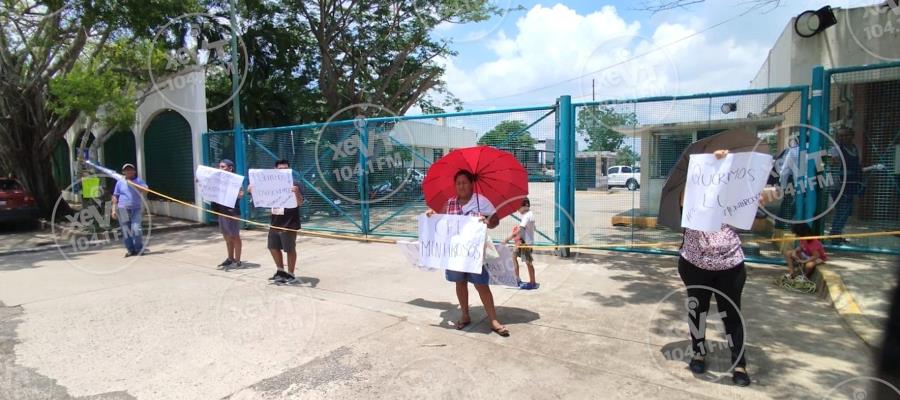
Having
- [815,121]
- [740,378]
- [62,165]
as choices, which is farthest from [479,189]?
[62,165]

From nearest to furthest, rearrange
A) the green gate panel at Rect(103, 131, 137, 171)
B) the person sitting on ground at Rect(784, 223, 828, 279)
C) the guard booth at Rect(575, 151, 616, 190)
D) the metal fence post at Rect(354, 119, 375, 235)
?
the person sitting on ground at Rect(784, 223, 828, 279) → the guard booth at Rect(575, 151, 616, 190) → the metal fence post at Rect(354, 119, 375, 235) → the green gate panel at Rect(103, 131, 137, 171)

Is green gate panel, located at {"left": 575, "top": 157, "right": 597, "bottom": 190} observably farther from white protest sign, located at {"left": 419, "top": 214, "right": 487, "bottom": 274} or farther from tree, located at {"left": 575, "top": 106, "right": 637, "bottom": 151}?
white protest sign, located at {"left": 419, "top": 214, "right": 487, "bottom": 274}

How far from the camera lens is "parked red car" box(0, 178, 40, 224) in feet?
39.0

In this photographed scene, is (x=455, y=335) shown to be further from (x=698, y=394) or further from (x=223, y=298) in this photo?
(x=223, y=298)

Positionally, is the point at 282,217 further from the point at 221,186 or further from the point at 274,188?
the point at 221,186

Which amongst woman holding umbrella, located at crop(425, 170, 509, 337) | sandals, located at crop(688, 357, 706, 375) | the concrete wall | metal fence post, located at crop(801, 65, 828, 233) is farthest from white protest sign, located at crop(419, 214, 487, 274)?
the concrete wall

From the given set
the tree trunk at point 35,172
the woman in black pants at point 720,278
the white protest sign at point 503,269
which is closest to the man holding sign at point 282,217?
the white protest sign at point 503,269

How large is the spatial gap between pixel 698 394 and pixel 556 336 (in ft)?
4.28

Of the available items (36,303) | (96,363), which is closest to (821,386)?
(96,363)

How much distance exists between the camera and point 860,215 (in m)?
6.96

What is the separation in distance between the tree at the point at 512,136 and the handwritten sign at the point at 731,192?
447 centimetres

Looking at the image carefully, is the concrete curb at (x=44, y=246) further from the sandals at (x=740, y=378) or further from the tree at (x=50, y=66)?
the sandals at (x=740, y=378)

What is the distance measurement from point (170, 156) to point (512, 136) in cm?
1082

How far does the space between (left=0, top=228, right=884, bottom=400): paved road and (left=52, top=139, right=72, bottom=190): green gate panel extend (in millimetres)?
17246
